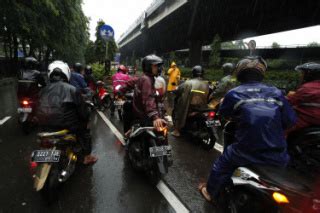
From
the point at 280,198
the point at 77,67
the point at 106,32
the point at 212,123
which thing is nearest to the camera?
the point at 280,198

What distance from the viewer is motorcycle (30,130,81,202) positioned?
3055 mm

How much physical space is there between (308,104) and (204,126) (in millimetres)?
2439

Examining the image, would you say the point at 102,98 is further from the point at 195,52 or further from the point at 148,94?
the point at 195,52

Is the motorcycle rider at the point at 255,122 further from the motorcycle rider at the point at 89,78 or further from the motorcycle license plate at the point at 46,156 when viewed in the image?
the motorcycle rider at the point at 89,78

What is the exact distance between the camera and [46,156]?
3.09 meters

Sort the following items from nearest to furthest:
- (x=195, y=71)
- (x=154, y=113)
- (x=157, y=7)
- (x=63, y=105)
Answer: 1. (x=63, y=105)
2. (x=154, y=113)
3. (x=195, y=71)
4. (x=157, y=7)

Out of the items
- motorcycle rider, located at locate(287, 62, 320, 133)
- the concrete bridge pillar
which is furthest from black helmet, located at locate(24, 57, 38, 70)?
the concrete bridge pillar

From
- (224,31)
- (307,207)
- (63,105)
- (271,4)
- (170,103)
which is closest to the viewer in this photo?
(307,207)

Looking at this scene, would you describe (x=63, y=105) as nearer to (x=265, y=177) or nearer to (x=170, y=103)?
(x=265, y=177)

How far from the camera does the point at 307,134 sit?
3559 mm

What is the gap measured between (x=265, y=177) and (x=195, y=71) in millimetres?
3930

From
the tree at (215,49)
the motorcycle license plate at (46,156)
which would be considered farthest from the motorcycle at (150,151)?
the tree at (215,49)

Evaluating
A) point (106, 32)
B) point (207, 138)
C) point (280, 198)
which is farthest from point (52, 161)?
point (106, 32)

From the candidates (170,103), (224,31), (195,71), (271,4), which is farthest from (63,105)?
(224,31)
